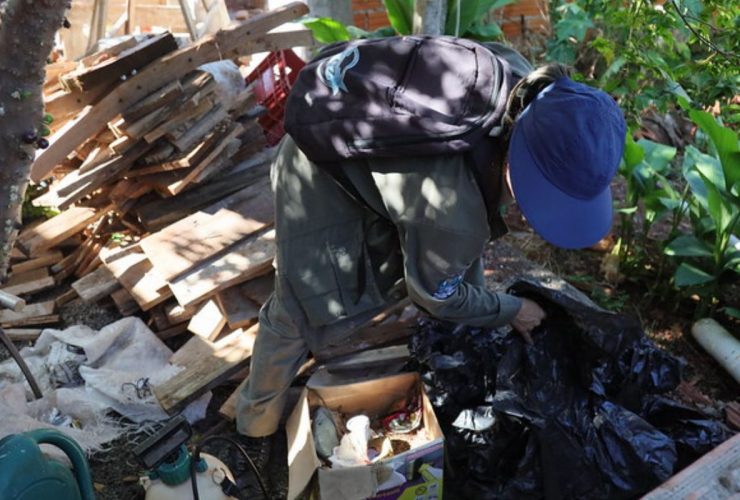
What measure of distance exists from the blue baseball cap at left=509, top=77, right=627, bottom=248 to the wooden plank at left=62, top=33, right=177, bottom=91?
277 centimetres

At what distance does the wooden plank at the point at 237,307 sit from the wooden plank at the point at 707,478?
2.09m

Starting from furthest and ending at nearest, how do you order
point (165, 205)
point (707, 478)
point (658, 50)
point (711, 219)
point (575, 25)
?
point (658, 50) < point (575, 25) < point (165, 205) < point (711, 219) < point (707, 478)

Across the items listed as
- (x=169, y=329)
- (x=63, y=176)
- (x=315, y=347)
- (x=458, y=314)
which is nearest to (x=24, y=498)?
(x=315, y=347)

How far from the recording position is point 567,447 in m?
2.82

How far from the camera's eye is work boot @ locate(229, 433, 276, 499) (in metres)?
3.17

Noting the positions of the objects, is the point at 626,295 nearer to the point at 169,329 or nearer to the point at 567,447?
the point at 567,447

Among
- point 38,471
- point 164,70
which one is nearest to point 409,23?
point 164,70

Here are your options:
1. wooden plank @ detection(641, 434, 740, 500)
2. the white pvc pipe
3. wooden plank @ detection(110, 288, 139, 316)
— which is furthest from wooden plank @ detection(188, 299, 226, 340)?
the white pvc pipe

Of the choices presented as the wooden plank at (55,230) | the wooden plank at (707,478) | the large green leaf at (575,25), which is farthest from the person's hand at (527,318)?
the wooden plank at (55,230)

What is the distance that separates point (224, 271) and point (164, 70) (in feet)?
4.22

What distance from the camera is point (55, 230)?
14.8 ft

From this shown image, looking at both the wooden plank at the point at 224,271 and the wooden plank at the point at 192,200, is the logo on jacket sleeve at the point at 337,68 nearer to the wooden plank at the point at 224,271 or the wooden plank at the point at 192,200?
the wooden plank at the point at 224,271

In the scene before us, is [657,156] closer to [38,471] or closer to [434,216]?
[434,216]

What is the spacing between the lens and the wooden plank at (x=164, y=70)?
157 inches
